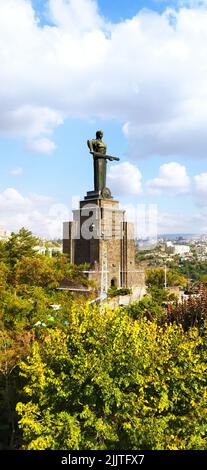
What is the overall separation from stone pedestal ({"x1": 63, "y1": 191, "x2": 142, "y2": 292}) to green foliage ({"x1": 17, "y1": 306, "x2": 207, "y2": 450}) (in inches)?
696

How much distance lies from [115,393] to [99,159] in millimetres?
20712

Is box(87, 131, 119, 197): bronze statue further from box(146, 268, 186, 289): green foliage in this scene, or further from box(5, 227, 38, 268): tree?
box(146, 268, 186, 289): green foliage

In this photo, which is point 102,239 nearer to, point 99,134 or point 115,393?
point 99,134

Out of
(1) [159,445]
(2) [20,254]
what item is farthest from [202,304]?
(2) [20,254]

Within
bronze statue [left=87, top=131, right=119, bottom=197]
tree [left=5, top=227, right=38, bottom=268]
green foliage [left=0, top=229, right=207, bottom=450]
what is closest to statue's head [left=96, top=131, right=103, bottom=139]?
bronze statue [left=87, top=131, right=119, bottom=197]

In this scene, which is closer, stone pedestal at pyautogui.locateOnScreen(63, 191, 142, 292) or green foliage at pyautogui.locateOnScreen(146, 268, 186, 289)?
stone pedestal at pyautogui.locateOnScreen(63, 191, 142, 292)

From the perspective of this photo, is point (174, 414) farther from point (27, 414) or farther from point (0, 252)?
point (0, 252)

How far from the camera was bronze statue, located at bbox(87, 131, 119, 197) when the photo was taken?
2605 cm

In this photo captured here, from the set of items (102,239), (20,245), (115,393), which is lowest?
(115,393)

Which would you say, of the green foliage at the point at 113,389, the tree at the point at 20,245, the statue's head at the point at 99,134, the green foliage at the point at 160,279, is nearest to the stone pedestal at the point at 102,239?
the statue's head at the point at 99,134

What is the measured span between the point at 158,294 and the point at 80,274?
364cm

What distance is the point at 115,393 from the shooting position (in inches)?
254

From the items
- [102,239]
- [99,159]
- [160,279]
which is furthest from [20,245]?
[160,279]
